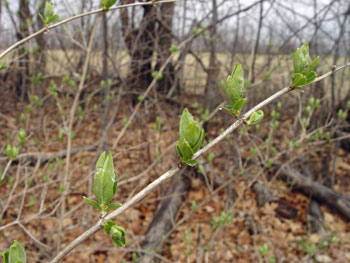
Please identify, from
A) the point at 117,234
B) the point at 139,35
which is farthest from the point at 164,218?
the point at 117,234

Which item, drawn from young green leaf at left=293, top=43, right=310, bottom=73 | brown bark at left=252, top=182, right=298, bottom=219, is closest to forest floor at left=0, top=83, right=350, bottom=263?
brown bark at left=252, top=182, right=298, bottom=219

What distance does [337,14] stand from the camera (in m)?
3.82

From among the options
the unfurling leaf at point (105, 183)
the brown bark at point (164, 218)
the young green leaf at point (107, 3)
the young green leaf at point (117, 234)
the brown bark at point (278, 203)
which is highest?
the young green leaf at point (107, 3)

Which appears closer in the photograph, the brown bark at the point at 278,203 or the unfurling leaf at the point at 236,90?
the unfurling leaf at the point at 236,90

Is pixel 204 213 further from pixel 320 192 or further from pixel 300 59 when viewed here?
pixel 300 59

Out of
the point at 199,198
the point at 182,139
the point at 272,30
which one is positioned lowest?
the point at 199,198

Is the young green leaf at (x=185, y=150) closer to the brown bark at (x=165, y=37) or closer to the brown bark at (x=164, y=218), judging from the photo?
the brown bark at (x=164, y=218)

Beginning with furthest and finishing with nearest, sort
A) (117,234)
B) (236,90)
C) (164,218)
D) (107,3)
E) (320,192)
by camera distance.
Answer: (320,192) < (164,218) < (107,3) < (236,90) < (117,234)

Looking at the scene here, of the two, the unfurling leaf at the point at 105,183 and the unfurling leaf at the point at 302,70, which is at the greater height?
the unfurling leaf at the point at 302,70

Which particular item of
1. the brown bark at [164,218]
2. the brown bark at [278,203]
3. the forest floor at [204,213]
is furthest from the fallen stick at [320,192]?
the brown bark at [164,218]

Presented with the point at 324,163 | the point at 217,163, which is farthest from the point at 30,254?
the point at 324,163

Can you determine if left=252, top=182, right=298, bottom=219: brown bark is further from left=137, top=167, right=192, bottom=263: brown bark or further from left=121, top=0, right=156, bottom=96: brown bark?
left=121, top=0, right=156, bottom=96: brown bark

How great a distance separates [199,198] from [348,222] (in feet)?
5.71

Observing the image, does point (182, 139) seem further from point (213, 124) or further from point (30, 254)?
point (213, 124)
